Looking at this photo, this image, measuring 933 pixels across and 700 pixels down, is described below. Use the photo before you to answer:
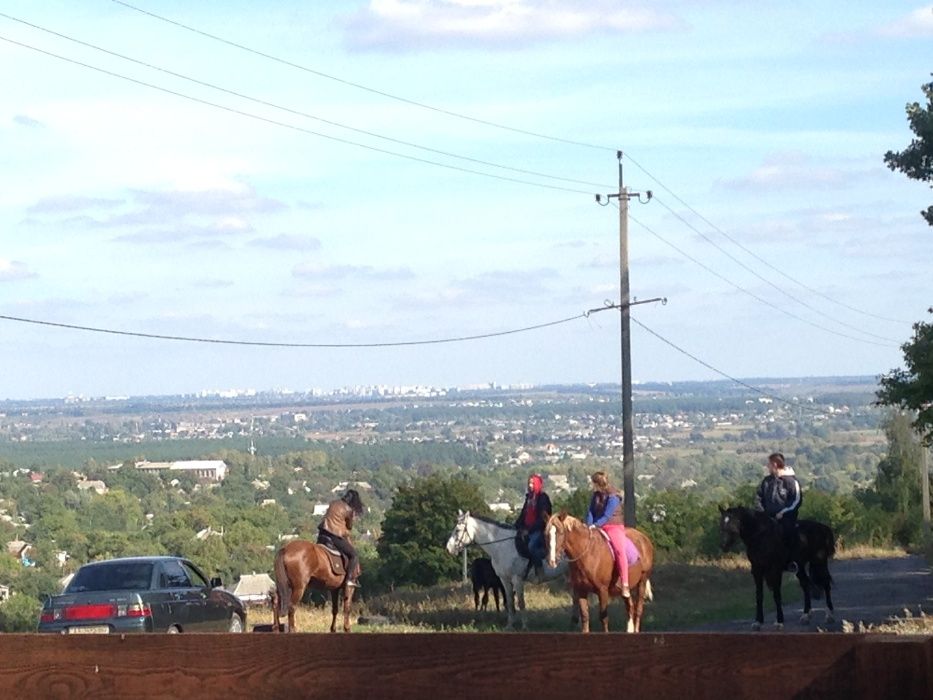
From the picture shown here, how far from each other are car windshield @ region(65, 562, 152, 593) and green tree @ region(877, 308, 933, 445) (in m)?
13.3

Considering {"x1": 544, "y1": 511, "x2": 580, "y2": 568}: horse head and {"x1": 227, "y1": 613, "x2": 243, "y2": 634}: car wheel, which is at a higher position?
{"x1": 544, "y1": 511, "x2": 580, "y2": 568}: horse head

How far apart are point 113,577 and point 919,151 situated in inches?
615

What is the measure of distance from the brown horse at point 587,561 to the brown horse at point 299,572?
435 cm

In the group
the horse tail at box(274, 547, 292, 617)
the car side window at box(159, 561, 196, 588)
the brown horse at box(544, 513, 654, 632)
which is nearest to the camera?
the brown horse at box(544, 513, 654, 632)

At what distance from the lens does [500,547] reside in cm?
2716

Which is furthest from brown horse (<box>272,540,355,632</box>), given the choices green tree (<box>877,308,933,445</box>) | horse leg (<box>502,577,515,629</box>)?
green tree (<box>877,308,933,445</box>)

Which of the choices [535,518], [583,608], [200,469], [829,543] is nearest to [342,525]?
[535,518]

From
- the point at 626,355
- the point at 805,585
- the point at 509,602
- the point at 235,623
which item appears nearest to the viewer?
the point at 805,585

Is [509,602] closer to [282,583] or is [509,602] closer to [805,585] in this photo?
[282,583]

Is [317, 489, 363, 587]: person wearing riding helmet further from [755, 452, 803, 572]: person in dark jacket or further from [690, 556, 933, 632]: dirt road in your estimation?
[755, 452, 803, 572]: person in dark jacket

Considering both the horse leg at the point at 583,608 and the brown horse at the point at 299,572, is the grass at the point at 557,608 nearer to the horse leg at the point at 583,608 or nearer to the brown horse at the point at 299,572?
the brown horse at the point at 299,572

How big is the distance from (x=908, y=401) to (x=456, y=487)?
42.4 m

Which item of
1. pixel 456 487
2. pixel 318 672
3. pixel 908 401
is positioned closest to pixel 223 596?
pixel 908 401

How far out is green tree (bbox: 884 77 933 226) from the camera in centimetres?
2622
